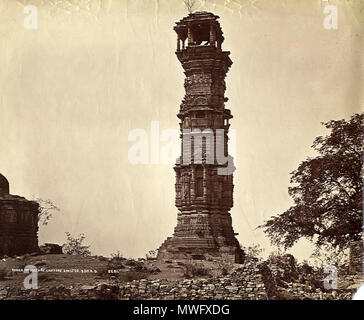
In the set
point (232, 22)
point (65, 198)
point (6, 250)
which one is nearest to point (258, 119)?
point (232, 22)

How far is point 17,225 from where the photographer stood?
9.38 meters

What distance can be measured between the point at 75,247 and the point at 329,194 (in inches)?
128

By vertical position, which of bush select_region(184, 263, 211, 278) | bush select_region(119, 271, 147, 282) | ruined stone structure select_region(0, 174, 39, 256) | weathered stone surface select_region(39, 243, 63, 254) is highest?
ruined stone structure select_region(0, 174, 39, 256)

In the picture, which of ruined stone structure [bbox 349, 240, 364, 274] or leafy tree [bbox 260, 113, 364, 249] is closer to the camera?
ruined stone structure [bbox 349, 240, 364, 274]

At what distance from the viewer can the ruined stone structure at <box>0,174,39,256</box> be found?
9391 mm

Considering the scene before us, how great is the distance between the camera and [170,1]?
9.46m

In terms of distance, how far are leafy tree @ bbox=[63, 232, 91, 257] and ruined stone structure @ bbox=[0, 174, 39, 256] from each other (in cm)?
45

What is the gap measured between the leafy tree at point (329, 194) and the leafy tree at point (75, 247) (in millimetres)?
2231

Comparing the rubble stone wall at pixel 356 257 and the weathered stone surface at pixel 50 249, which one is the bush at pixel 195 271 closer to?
the weathered stone surface at pixel 50 249

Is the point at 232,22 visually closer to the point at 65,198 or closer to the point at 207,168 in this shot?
the point at 207,168

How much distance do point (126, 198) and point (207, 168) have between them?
111 centimetres

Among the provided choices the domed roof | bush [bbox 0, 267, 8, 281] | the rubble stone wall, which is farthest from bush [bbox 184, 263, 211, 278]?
the domed roof

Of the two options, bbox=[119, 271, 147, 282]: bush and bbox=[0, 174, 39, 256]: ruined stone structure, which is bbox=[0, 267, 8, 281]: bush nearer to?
bbox=[0, 174, 39, 256]: ruined stone structure

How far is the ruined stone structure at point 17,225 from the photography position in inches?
370
